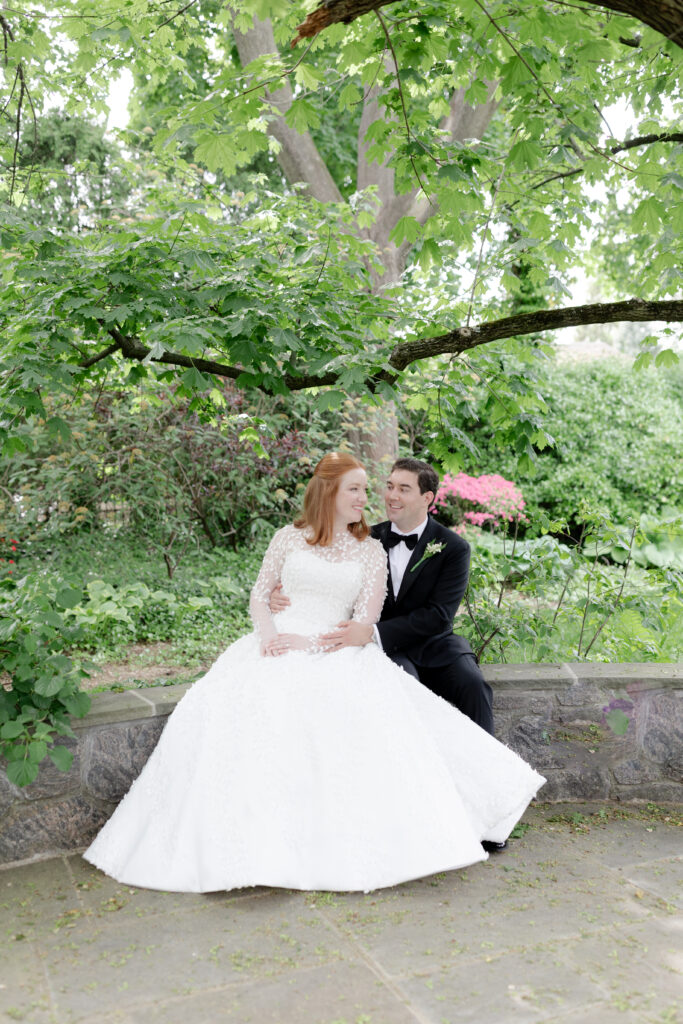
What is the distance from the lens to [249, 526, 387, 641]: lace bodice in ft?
11.8

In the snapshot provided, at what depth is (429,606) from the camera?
3.79 m

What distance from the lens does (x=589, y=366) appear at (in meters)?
12.1

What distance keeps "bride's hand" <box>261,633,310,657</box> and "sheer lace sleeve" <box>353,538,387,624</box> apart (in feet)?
0.89

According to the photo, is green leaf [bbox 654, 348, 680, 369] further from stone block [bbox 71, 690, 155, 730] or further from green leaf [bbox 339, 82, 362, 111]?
stone block [bbox 71, 690, 155, 730]

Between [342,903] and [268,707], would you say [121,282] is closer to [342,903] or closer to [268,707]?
[268,707]

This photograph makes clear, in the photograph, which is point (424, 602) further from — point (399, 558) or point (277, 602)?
point (277, 602)

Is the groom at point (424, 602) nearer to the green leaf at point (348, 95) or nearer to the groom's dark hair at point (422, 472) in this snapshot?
the groom's dark hair at point (422, 472)

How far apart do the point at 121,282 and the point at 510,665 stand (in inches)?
102

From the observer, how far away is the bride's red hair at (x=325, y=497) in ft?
12.1

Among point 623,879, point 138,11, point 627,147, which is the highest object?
point 627,147

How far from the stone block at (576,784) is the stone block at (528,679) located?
42 cm

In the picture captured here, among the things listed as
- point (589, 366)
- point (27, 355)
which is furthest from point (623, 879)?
point (589, 366)

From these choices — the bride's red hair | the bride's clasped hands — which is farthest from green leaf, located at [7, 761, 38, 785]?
the bride's red hair

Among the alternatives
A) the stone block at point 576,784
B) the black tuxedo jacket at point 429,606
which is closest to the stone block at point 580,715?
the stone block at point 576,784
